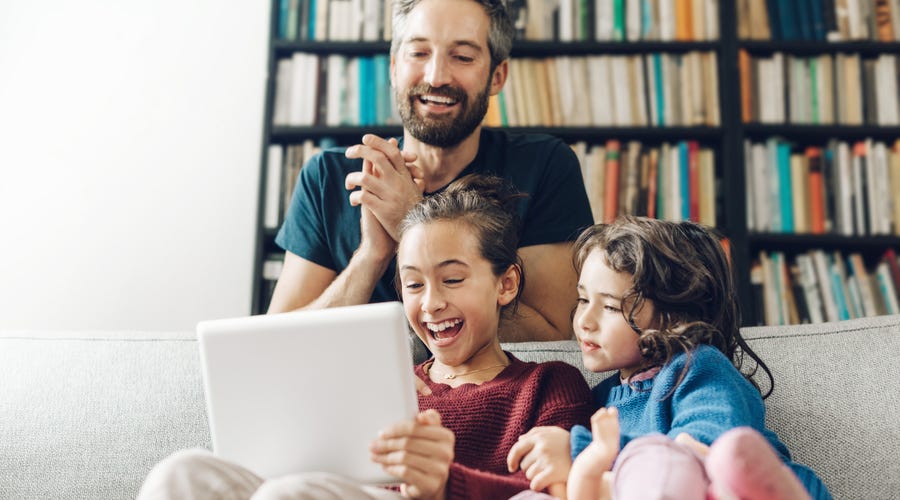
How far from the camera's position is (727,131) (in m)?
2.59

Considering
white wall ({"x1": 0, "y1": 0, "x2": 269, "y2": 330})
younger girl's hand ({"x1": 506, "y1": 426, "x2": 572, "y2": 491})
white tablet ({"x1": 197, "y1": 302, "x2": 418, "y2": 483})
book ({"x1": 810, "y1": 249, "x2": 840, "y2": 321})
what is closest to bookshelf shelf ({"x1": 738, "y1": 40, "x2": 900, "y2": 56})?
book ({"x1": 810, "y1": 249, "x2": 840, "y2": 321})

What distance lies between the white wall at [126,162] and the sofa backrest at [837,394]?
170 centimetres

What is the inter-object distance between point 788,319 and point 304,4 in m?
1.84

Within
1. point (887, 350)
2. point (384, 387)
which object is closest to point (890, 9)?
point (887, 350)

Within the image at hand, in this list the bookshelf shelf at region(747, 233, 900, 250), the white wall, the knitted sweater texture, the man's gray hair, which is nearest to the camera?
the knitted sweater texture

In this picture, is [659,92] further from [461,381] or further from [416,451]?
[416,451]

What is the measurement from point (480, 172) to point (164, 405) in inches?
33.3

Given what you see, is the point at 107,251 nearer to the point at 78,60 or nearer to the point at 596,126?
the point at 78,60

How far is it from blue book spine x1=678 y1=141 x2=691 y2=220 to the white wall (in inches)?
Result: 56.7

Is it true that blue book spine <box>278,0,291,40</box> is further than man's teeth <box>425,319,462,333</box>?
Yes

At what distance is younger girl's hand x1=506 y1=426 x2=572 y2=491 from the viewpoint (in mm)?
982

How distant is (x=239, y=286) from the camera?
286 cm

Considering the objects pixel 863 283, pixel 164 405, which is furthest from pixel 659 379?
pixel 863 283

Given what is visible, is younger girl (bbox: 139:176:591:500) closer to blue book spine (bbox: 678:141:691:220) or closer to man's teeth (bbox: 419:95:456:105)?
man's teeth (bbox: 419:95:456:105)
